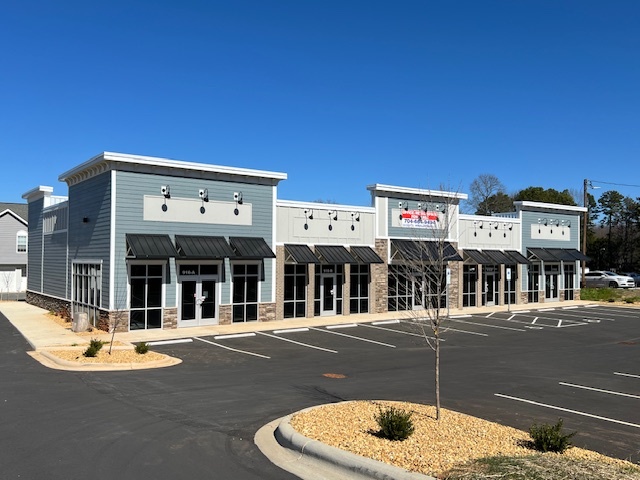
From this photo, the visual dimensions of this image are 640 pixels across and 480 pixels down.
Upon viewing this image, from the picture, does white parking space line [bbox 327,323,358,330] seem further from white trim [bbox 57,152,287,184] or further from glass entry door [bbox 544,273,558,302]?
glass entry door [bbox 544,273,558,302]

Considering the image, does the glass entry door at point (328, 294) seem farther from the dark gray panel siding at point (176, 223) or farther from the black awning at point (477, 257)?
the black awning at point (477, 257)

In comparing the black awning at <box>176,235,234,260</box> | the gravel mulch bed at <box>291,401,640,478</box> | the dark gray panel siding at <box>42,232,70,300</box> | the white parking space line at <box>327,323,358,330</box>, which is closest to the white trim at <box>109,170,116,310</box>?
the black awning at <box>176,235,234,260</box>

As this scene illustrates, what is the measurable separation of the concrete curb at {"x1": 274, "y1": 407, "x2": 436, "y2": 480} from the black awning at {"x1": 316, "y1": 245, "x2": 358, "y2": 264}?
1898cm

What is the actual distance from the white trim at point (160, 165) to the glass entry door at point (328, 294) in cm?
593

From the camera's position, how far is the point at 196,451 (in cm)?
778

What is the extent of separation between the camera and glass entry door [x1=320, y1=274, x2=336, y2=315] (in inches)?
1110

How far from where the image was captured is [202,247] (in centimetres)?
2322

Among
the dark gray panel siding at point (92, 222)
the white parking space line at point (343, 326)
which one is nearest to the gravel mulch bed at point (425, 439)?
the white parking space line at point (343, 326)

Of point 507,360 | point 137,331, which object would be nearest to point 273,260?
point 137,331

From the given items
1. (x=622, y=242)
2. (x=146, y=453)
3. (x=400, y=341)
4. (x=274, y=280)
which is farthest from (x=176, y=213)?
(x=622, y=242)

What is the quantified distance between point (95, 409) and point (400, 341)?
12.8 m

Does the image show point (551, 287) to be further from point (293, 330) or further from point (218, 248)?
point (218, 248)

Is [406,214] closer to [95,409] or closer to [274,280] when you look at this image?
[274,280]

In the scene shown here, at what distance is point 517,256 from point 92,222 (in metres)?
26.5
